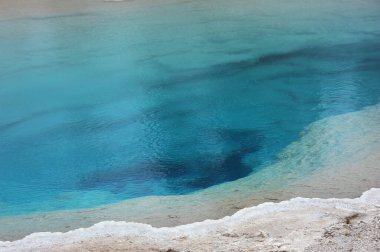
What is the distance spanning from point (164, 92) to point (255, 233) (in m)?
3.81

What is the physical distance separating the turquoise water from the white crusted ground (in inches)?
33.1

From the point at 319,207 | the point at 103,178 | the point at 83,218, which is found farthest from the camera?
the point at 103,178

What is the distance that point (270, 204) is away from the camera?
3482 mm

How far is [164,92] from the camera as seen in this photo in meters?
6.70

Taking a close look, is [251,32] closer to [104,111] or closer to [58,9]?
[104,111]

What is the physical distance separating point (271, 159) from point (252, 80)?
2.47 m

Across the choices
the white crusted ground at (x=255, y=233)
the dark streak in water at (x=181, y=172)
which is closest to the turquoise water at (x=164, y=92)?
the dark streak in water at (x=181, y=172)

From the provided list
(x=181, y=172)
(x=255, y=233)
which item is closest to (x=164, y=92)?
(x=181, y=172)

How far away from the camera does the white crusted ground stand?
2.96 m

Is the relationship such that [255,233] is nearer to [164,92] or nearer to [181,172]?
[181,172]

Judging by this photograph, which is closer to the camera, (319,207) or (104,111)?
(319,207)

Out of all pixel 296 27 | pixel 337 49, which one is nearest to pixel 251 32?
pixel 296 27

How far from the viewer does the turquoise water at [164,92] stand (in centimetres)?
463

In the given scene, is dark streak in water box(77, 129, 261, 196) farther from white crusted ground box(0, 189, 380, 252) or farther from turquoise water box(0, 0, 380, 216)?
white crusted ground box(0, 189, 380, 252)
